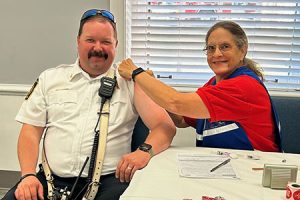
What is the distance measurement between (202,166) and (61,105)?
2.72 ft

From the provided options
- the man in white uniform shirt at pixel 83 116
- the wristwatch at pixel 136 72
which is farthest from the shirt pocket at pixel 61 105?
the wristwatch at pixel 136 72

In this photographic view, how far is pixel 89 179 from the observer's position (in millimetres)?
1738

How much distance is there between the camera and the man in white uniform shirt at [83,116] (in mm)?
1800

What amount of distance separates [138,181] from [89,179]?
0.54m

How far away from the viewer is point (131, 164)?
1541 mm

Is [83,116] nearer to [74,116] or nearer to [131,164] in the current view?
[74,116]

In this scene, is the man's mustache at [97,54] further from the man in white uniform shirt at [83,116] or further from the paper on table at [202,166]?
the paper on table at [202,166]

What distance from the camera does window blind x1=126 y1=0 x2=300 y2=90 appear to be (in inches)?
97.7

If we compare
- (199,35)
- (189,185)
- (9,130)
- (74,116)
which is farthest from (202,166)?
(9,130)

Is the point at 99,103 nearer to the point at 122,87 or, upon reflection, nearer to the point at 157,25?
the point at 122,87

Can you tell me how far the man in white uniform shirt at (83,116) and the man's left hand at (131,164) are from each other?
5.7 inches

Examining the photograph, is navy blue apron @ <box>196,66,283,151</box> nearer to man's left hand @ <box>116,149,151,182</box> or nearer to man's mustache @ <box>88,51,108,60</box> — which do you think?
man's left hand @ <box>116,149,151,182</box>

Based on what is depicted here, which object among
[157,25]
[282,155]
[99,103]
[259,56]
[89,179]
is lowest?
[89,179]

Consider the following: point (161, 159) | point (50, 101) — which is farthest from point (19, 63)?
point (161, 159)
